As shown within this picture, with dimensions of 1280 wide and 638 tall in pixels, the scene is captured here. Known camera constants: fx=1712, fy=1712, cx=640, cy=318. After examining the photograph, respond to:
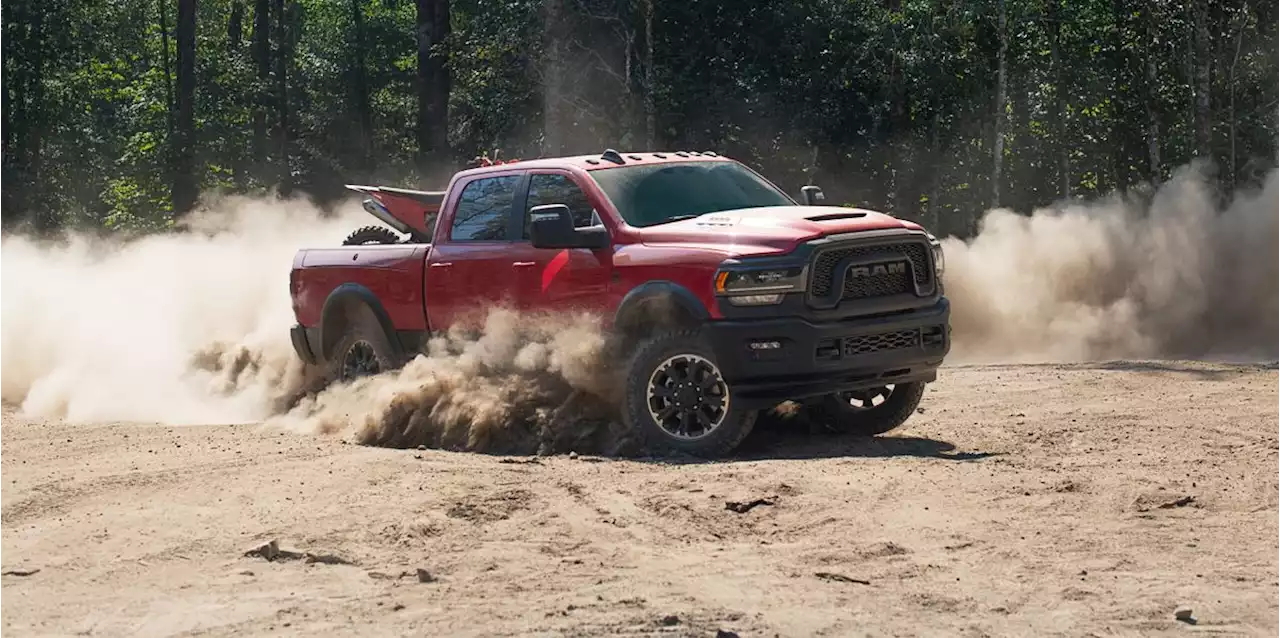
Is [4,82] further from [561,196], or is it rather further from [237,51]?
[561,196]

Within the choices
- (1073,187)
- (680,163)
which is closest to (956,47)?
(1073,187)

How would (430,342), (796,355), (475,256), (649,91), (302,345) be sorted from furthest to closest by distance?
1. (649,91)
2. (302,345)
3. (430,342)
4. (475,256)
5. (796,355)

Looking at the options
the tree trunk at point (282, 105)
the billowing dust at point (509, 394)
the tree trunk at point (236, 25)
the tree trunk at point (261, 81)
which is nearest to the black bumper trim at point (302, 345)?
the billowing dust at point (509, 394)

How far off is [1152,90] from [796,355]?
23.6m

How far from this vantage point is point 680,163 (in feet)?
38.8

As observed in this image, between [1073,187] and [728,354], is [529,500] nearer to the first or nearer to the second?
[728,354]

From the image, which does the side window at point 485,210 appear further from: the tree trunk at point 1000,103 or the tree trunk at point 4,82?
the tree trunk at point 4,82

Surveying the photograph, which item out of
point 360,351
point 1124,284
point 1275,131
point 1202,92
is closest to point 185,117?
point 1275,131

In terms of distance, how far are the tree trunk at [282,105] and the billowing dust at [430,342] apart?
25.7 meters

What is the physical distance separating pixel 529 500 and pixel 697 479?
3.28 feet

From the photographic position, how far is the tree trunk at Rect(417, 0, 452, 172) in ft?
123

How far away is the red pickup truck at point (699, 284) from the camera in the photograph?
1017 cm

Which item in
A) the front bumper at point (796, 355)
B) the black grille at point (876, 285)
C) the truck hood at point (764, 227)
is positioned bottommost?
the front bumper at point (796, 355)

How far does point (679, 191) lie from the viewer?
11.4 meters
